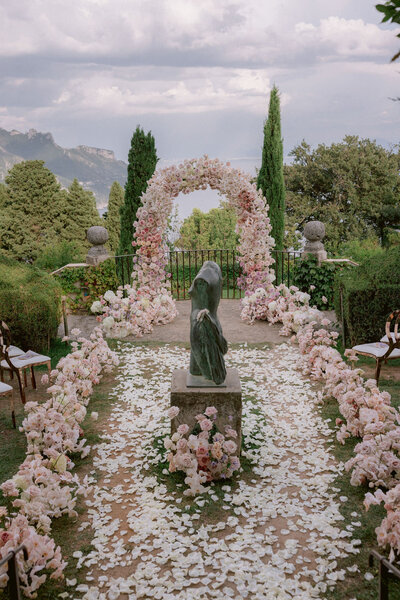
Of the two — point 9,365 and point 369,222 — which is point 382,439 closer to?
point 9,365

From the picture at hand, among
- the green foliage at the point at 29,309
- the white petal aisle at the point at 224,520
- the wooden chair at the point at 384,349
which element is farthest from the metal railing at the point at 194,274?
the white petal aisle at the point at 224,520

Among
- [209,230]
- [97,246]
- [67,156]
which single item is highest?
[67,156]

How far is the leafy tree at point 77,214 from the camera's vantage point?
1027 inches

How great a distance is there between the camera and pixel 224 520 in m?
3.62

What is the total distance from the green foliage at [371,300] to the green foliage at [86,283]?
4.75m

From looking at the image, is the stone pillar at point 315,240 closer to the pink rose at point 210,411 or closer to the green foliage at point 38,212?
the pink rose at point 210,411

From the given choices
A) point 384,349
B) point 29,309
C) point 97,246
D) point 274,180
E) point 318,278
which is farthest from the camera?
point 274,180

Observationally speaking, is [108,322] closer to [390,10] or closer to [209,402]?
[209,402]

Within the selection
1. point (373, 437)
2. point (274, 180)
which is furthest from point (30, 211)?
point (373, 437)

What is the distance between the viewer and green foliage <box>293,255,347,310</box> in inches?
391

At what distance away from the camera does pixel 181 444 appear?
4059mm

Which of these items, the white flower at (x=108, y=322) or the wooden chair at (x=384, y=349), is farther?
the white flower at (x=108, y=322)

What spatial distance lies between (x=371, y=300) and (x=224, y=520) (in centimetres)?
439

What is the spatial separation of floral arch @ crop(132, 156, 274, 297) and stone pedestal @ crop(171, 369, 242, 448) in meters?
5.28
